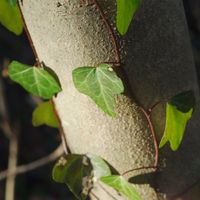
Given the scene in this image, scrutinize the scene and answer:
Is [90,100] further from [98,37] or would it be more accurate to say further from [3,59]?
[3,59]

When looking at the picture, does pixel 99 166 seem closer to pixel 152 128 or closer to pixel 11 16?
pixel 152 128

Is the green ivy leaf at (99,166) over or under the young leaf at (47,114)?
under

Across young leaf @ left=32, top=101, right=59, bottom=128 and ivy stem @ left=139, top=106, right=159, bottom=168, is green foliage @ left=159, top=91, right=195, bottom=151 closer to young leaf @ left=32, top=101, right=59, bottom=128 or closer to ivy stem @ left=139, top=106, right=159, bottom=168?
ivy stem @ left=139, top=106, right=159, bottom=168

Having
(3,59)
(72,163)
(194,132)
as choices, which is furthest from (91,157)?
(3,59)

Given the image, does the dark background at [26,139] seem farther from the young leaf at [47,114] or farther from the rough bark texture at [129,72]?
the rough bark texture at [129,72]

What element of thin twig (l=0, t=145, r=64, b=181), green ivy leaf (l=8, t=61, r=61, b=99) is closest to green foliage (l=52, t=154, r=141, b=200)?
green ivy leaf (l=8, t=61, r=61, b=99)

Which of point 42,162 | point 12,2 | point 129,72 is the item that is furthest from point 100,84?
point 42,162

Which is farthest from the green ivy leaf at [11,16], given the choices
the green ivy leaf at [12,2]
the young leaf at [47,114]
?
the young leaf at [47,114]
